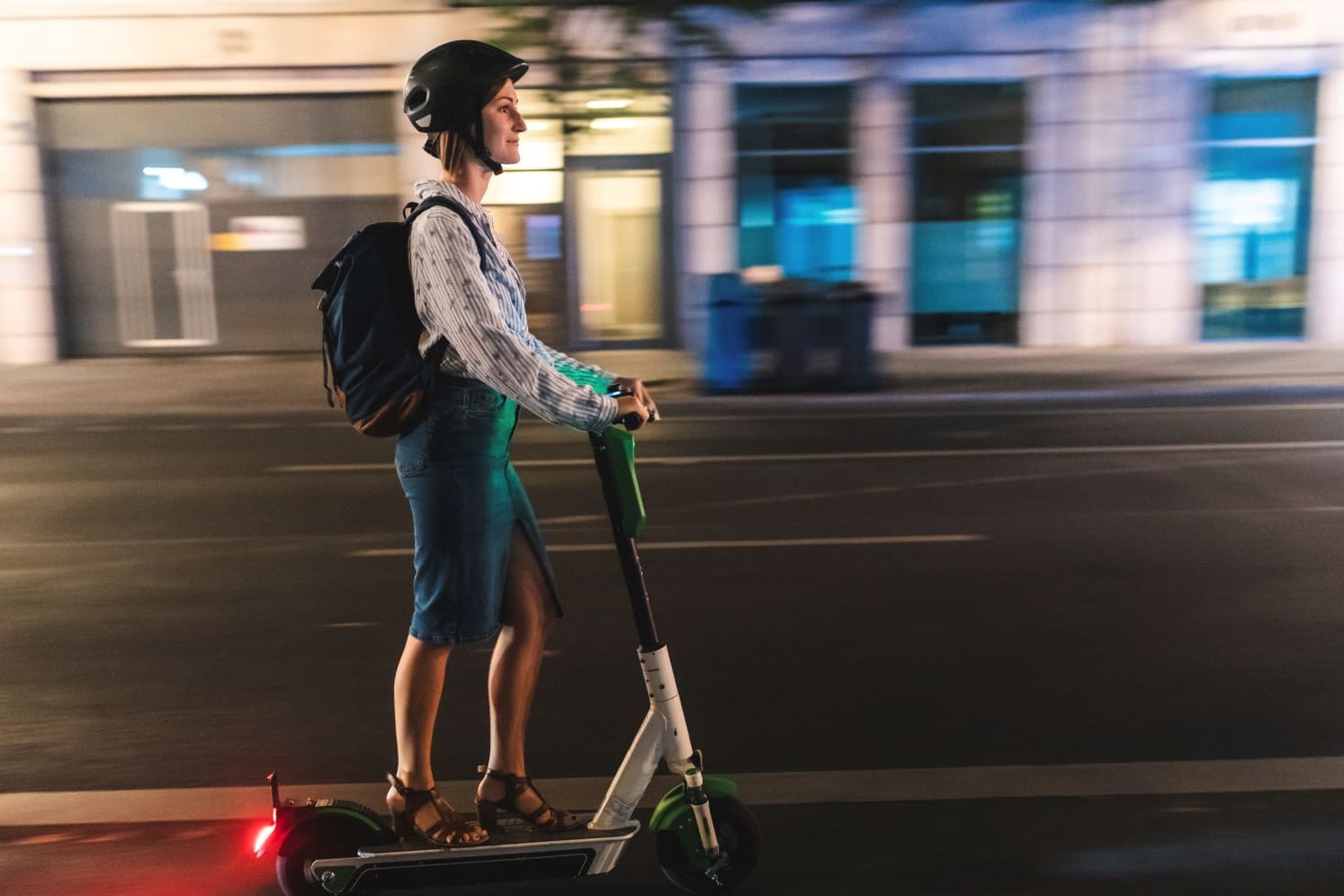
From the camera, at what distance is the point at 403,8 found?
17.0 metres

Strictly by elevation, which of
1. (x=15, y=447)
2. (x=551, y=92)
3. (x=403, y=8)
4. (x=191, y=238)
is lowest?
(x=15, y=447)

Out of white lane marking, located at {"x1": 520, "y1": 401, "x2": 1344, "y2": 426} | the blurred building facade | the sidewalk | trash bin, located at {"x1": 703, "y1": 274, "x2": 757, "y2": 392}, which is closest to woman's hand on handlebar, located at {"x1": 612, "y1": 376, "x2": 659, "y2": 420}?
white lane marking, located at {"x1": 520, "y1": 401, "x2": 1344, "y2": 426}

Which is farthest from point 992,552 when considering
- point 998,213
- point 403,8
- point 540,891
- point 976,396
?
point 403,8

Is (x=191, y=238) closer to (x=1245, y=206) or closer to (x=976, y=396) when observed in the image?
(x=976, y=396)

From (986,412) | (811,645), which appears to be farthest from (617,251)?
(811,645)

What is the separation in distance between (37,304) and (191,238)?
7.01 ft

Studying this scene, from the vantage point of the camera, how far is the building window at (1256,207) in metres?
17.5

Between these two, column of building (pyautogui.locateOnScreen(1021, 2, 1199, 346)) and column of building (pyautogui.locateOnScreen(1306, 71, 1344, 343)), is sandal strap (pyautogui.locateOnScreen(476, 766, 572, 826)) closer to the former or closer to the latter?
column of building (pyautogui.locateOnScreen(1021, 2, 1199, 346))

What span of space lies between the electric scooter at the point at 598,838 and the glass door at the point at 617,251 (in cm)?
Result: 1481

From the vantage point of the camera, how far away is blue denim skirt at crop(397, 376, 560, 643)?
2953 millimetres

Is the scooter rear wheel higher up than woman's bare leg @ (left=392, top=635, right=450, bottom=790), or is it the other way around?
woman's bare leg @ (left=392, top=635, right=450, bottom=790)

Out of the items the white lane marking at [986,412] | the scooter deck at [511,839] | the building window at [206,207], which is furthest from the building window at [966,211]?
the scooter deck at [511,839]

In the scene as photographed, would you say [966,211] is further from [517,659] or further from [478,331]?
[478,331]

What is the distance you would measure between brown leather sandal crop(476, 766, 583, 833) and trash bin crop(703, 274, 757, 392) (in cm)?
1043
